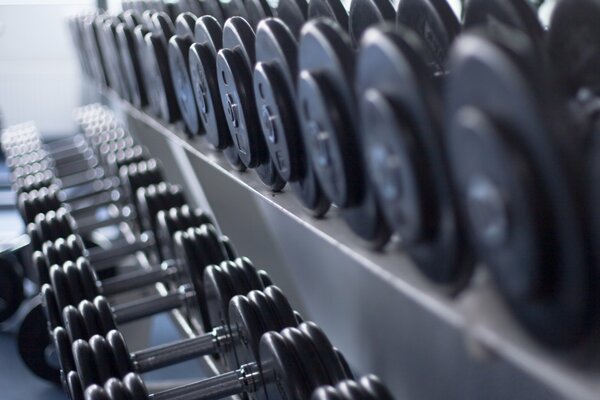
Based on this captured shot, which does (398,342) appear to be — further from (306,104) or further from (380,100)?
(380,100)

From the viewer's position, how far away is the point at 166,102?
151cm

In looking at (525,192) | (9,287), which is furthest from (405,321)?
(9,287)

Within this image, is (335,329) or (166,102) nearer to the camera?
(166,102)

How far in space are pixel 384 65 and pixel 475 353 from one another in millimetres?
221

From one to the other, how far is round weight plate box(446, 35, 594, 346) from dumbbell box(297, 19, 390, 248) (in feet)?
0.60

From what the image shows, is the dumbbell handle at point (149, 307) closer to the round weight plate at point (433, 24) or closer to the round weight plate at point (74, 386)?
the round weight plate at point (74, 386)

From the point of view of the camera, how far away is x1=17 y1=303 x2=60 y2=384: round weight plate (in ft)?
6.72

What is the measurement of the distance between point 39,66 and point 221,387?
3.88 meters

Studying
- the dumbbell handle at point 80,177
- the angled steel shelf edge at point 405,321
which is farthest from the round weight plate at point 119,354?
the dumbbell handle at point 80,177

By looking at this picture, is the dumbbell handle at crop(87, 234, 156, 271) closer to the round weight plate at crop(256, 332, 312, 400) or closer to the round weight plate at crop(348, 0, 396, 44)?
the round weight plate at crop(256, 332, 312, 400)

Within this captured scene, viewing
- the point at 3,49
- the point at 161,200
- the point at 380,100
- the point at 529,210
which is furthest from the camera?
the point at 3,49

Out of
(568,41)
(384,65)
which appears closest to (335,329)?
(568,41)

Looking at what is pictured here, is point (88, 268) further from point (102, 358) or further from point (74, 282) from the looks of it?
point (102, 358)

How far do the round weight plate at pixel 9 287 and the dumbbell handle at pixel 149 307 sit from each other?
0.90 meters
